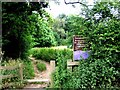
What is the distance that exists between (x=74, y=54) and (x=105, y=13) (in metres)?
1.13

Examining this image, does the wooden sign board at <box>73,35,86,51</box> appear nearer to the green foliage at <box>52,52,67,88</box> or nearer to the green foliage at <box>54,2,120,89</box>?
the green foliage at <box>54,2,120,89</box>

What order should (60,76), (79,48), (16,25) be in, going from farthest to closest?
1. (16,25)
2. (79,48)
3. (60,76)

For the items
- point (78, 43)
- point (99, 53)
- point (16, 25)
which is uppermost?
point (16, 25)

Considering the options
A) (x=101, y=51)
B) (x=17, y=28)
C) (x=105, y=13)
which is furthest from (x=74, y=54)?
(x=17, y=28)

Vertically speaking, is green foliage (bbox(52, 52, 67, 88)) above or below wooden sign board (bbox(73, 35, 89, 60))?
below

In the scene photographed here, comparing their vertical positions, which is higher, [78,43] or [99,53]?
[78,43]

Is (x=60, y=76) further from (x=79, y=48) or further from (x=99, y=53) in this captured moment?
(x=99, y=53)

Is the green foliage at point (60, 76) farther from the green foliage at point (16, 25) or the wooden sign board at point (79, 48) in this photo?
the green foliage at point (16, 25)

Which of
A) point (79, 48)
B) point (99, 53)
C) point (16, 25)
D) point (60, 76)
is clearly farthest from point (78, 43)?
point (16, 25)

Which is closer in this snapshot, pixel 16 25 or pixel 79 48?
pixel 79 48

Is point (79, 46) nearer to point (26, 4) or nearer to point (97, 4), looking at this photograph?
point (97, 4)

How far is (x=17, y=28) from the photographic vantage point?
7.49m

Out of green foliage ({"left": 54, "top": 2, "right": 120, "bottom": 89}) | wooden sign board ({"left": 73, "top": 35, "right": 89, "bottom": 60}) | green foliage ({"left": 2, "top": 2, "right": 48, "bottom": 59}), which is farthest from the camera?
green foliage ({"left": 2, "top": 2, "right": 48, "bottom": 59})

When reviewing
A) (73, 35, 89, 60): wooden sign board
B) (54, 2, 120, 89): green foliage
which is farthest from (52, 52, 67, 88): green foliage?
(73, 35, 89, 60): wooden sign board
